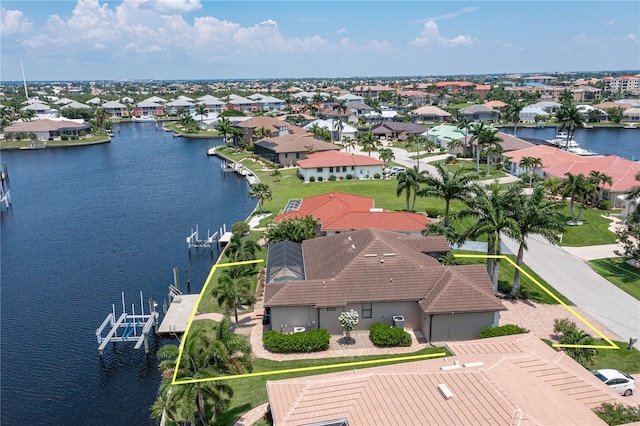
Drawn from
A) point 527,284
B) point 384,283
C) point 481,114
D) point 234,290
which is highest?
A: point 481,114

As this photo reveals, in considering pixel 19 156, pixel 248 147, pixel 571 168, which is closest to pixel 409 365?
pixel 571 168

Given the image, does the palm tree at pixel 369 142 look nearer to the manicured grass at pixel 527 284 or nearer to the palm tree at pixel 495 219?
the manicured grass at pixel 527 284

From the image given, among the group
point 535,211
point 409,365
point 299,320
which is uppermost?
point 535,211

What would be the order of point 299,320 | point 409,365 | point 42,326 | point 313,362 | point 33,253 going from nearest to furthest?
point 409,365 → point 313,362 → point 299,320 → point 42,326 → point 33,253

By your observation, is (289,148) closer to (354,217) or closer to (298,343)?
(354,217)

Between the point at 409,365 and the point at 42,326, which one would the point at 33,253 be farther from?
the point at 409,365

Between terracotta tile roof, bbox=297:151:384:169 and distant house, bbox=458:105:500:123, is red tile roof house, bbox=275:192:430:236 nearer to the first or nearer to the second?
terracotta tile roof, bbox=297:151:384:169

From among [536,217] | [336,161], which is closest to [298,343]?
[536,217]
